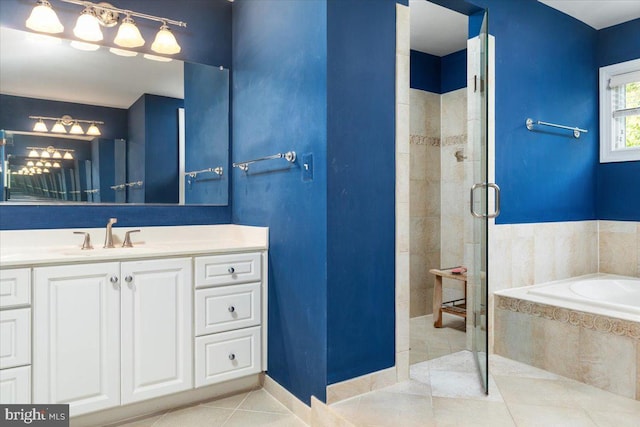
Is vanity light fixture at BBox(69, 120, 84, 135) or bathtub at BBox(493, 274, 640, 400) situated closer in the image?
bathtub at BBox(493, 274, 640, 400)

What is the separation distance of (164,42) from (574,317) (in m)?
2.91

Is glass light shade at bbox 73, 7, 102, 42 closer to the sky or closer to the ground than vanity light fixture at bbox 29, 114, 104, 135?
closer to the sky

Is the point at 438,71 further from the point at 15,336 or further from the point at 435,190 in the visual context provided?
the point at 15,336

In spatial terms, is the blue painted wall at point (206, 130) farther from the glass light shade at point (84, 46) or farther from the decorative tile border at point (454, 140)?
the decorative tile border at point (454, 140)

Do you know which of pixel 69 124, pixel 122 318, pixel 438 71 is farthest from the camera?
pixel 438 71

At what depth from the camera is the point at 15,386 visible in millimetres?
1799

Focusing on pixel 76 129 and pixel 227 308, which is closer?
pixel 227 308

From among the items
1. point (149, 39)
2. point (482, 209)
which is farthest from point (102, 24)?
point (482, 209)

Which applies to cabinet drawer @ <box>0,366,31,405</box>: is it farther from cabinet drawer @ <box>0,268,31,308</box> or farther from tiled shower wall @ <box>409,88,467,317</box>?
tiled shower wall @ <box>409,88,467,317</box>

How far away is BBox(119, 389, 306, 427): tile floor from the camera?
2.09 metres

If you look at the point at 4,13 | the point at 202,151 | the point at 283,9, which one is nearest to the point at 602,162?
the point at 283,9

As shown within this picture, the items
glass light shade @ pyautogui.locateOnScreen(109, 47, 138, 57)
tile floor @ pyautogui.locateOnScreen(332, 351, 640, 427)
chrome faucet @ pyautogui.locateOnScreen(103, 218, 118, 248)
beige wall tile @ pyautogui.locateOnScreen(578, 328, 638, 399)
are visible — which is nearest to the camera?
tile floor @ pyautogui.locateOnScreen(332, 351, 640, 427)

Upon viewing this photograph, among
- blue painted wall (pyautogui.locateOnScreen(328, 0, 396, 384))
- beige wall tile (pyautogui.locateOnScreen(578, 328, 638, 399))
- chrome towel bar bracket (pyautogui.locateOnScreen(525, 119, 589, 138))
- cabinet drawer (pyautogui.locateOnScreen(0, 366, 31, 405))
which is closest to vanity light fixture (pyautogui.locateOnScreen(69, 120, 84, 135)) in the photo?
cabinet drawer (pyautogui.locateOnScreen(0, 366, 31, 405))

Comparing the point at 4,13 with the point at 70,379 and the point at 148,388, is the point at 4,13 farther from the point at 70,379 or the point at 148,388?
the point at 148,388
